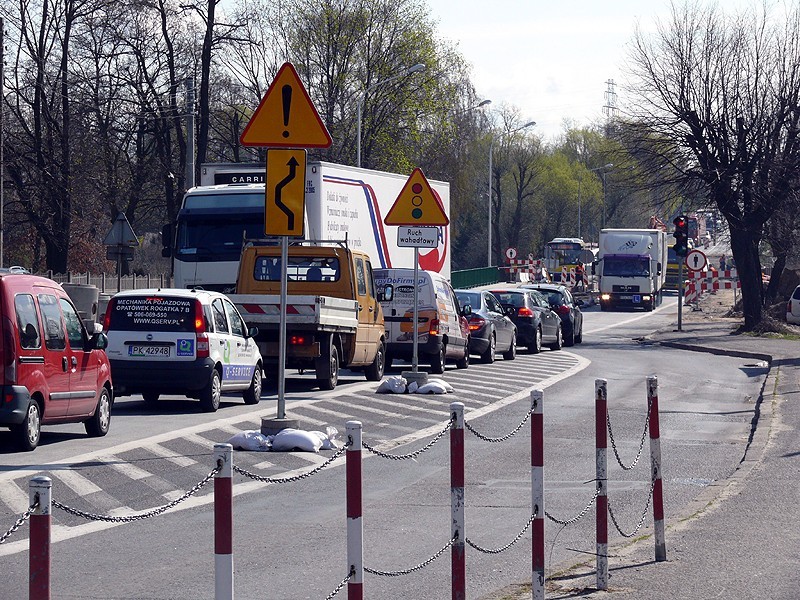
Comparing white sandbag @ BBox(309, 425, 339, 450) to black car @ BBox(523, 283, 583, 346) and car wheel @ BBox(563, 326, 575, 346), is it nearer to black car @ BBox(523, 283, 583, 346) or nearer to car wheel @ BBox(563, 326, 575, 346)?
black car @ BBox(523, 283, 583, 346)

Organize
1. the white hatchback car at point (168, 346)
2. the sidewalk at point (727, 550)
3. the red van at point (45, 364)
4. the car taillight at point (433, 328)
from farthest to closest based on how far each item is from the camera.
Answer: the car taillight at point (433, 328), the white hatchback car at point (168, 346), the red van at point (45, 364), the sidewalk at point (727, 550)

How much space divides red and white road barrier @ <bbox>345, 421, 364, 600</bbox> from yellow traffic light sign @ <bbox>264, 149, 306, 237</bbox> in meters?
7.77

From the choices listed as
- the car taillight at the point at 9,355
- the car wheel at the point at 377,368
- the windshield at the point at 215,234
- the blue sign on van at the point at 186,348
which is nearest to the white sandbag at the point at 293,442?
the car taillight at the point at 9,355

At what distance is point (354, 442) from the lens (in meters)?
5.34

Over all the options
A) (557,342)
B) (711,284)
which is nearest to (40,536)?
(557,342)

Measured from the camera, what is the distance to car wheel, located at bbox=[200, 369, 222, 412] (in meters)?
17.7

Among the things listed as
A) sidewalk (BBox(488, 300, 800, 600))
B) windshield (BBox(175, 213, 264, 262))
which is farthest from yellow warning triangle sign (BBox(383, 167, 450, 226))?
windshield (BBox(175, 213, 264, 262))

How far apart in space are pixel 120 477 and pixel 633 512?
443cm

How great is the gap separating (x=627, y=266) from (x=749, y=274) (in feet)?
68.0

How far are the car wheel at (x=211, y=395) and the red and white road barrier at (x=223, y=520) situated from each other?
13.1 m

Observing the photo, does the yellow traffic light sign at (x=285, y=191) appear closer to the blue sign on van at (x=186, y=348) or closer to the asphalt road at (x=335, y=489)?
the asphalt road at (x=335, y=489)

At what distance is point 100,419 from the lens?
15.0 m

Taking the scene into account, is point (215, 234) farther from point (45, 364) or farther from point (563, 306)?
point (45, 364)

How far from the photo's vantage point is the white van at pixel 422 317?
82.8 ft
